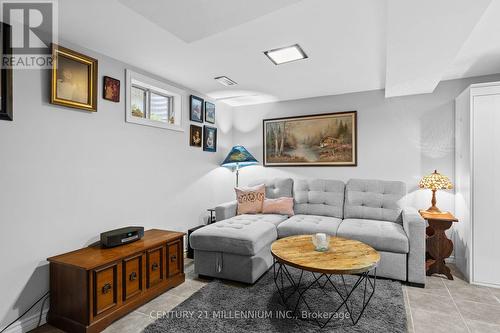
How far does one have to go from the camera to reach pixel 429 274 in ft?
9.20

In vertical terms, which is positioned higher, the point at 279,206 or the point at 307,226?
the point at 279,206

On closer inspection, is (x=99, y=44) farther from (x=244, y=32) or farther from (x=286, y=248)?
(x=286, y=248)

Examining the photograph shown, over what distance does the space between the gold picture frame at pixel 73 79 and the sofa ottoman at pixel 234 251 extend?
65.4 inches

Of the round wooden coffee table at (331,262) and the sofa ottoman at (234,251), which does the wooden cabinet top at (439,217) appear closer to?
the round wooden coffee table at (331,262)

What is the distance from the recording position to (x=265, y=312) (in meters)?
2.06

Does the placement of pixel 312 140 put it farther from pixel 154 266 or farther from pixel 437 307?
pixel 154 266

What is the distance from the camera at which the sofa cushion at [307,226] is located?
288 centimetres

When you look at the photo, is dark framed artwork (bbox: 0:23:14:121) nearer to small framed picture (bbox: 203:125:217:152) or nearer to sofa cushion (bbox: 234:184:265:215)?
small framed picture (bbox: 203:125:217:152)

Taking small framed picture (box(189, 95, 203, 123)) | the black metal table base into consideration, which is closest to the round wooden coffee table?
the black metal table base

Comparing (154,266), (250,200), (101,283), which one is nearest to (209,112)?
(250,200)

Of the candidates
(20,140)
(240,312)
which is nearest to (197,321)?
(240,312)

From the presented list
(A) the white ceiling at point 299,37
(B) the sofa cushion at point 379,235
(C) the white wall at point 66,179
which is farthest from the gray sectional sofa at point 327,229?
(A) the white ceiling at point 299,37

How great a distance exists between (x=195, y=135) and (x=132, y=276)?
2.10m

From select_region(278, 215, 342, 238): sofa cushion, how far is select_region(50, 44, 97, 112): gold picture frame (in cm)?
235
